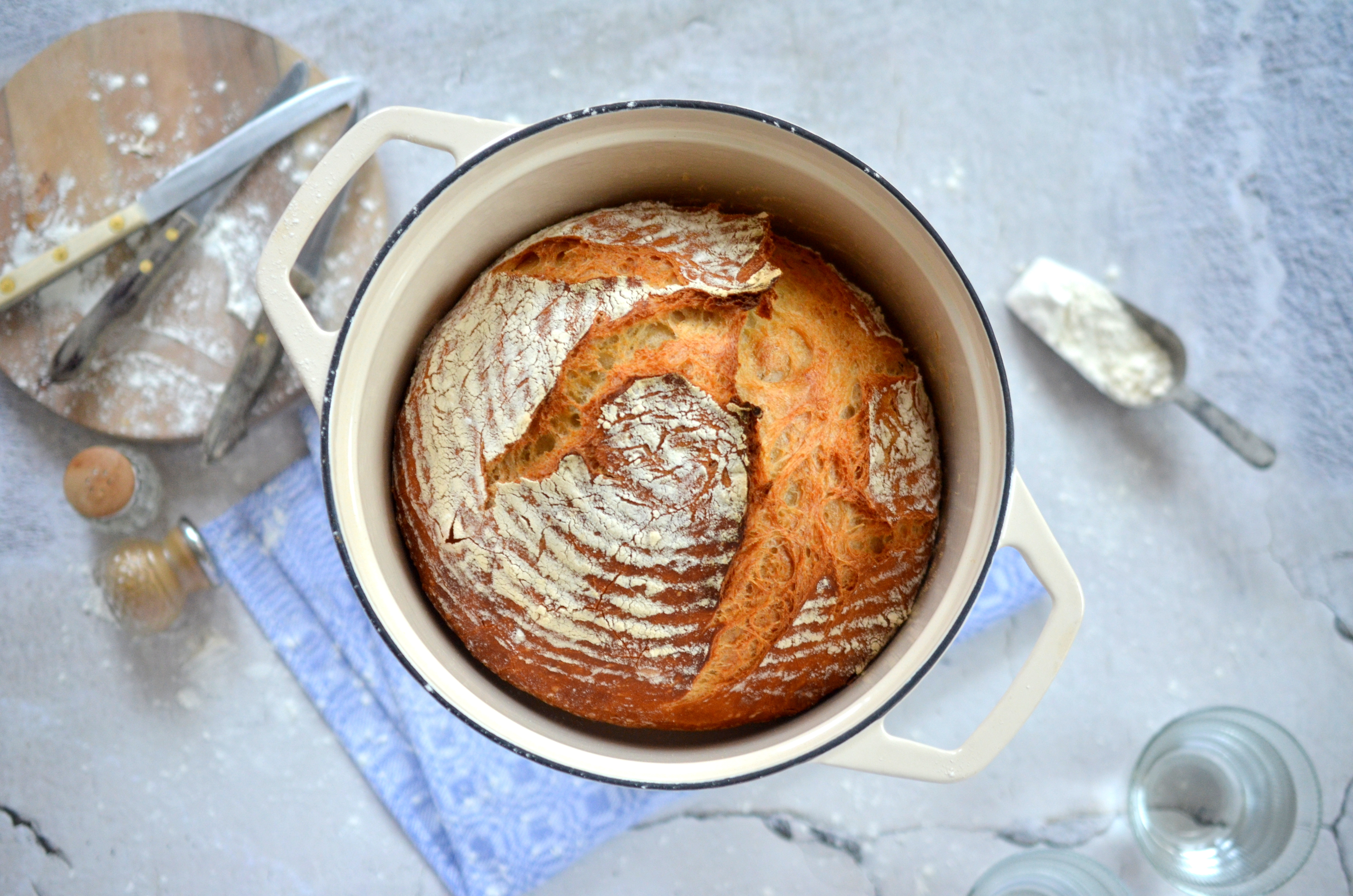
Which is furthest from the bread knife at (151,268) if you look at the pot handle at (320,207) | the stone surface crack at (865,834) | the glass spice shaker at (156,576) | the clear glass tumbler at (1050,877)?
the clear glass tumbler at (1050,877)

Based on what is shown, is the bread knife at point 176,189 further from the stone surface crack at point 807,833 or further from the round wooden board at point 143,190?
the stone surface crack at point 807,833

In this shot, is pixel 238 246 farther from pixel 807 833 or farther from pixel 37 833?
pixel 807 833

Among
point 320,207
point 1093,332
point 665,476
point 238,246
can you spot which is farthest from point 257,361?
point 1093,332

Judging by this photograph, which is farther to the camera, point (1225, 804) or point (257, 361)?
point (1225, 804)

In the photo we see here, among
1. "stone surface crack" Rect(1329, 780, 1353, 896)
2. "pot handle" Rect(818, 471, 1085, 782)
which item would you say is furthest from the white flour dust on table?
"stone surface crack" Rect(1329, 780, 1353, 896)

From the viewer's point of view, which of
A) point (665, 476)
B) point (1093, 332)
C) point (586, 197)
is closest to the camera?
point (665, 476)

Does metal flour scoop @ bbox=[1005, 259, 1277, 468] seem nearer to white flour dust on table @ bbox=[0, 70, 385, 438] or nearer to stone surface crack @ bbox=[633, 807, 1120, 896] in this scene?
stone surface crack @ bbox=[633, 807, 1120, 896]

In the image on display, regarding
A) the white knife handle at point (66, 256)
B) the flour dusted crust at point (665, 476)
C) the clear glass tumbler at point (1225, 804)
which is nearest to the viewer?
the flour dusted crust at point (665, 476)

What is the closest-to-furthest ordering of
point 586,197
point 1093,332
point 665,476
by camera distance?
point 665,476, point 586,197, point 1093,332
